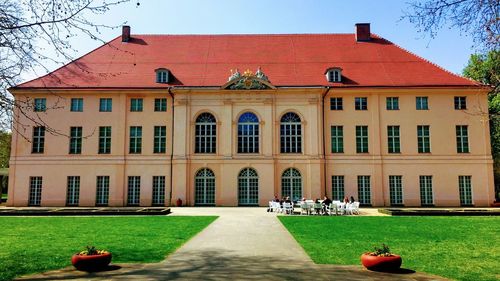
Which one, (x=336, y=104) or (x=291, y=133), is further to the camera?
(x=336, y=104)

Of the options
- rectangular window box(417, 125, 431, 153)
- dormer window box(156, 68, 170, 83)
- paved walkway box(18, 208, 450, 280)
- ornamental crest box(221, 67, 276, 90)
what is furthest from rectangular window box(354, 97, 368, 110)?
paved walkway box(18, 208, 450, 280)

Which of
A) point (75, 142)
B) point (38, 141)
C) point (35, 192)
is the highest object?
point (38, 141)

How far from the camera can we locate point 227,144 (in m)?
33.5

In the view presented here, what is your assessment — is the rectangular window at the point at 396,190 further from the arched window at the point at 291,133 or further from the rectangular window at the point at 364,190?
the arched window at the point at 291,133

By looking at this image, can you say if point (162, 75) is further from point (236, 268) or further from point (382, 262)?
point (382, 262)

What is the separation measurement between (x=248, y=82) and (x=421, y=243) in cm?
2276

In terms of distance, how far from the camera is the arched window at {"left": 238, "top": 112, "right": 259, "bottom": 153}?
33.7 metres

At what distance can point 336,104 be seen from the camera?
113 ft

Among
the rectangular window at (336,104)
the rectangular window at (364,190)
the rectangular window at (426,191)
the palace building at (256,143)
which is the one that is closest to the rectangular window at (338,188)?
the palace building at (256,143)

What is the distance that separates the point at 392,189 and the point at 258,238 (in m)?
22.3

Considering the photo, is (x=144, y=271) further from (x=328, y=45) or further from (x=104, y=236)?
(x=328, y=45)

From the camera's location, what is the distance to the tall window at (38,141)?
34.0 meters

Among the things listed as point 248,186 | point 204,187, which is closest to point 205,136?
point 204,187

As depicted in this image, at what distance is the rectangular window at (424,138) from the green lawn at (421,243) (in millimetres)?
14764
